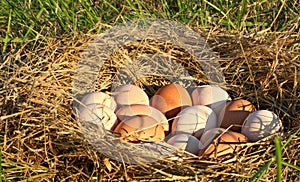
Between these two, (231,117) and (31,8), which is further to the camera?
(31,8)

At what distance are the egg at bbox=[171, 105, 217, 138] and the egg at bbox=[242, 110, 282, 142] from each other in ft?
0.39

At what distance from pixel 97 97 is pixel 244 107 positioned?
18.9 inches

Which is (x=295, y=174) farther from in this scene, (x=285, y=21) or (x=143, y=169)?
(x=285, y=21)

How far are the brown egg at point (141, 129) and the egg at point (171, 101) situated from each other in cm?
15

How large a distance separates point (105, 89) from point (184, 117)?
1.29 feet

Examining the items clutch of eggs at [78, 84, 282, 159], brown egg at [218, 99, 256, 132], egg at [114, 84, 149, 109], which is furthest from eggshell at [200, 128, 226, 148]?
egg at [114, 84, 149, 109]

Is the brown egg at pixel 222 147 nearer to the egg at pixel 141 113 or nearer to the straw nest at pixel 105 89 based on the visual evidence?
the straw nest at pixel 105 89

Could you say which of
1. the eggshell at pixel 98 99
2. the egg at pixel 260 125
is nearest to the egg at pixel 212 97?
the egg at pixel 260 125

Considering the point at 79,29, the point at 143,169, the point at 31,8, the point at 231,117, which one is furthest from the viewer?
the point at 31,8

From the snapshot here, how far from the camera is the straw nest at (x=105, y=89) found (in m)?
1.76

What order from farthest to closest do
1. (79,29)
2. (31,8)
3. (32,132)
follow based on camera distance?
1. (31,8)
2. (79,29)
3. (32,132)

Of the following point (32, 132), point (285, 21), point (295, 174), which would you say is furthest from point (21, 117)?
point (285, 21)

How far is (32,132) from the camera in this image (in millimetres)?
1889

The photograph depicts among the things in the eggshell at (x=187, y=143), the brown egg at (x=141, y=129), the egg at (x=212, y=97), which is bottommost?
the eggshell at (x=187, y=143)
